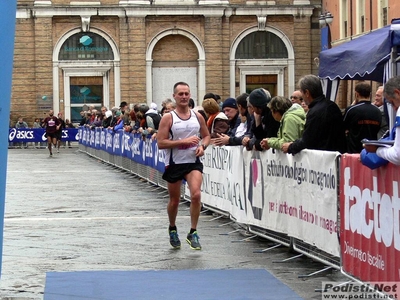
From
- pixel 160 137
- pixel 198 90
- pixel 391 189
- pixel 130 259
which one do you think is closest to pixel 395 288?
pixel 391 189

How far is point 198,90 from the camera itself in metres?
53.0

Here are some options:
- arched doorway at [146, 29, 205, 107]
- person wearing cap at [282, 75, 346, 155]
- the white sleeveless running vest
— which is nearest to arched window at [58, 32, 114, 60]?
arched doorway at [146, 29, 205, 107]

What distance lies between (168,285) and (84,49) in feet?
145

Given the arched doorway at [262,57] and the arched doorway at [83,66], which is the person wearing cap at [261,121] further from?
the arched doorway at [262,57]

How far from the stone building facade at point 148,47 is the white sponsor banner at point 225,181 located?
3710 cm

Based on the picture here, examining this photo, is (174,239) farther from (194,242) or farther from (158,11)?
(158,11)

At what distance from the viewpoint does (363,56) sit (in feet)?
41.2

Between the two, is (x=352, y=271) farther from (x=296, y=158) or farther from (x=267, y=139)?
(x=267, y=139)

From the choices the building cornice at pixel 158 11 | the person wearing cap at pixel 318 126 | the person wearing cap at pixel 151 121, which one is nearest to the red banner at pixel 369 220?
the person wearing cap at pixel 318 126

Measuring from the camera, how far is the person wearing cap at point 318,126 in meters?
10.2

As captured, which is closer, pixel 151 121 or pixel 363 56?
pixel 363 56

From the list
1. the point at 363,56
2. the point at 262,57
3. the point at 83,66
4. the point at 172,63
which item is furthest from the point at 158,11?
the point at 363,56

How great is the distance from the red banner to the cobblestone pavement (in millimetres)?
446

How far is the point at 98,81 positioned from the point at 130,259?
42821 millimetres
